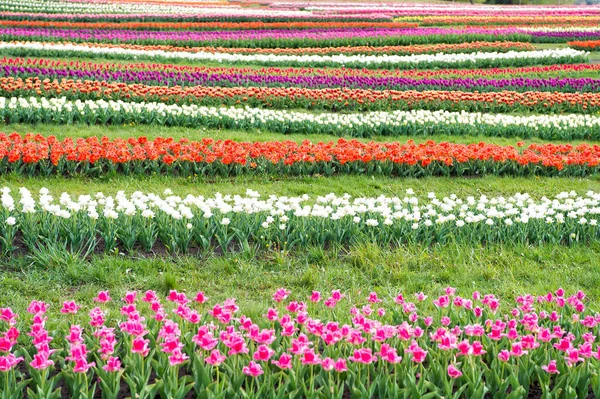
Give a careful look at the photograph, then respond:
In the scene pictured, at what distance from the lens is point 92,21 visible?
1045 inches

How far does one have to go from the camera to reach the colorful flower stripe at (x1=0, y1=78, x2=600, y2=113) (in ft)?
41.0

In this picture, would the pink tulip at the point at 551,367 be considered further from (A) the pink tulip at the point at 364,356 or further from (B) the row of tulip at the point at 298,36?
(B) the row of tulip at the point at 298,36

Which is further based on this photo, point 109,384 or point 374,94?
point 374,94

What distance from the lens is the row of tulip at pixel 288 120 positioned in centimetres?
1078

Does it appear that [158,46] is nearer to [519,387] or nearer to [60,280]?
[60,280]

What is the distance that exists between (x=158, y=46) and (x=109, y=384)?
726 inches

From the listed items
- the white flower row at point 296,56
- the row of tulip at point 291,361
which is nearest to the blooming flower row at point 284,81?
the white flower row at point 296,56

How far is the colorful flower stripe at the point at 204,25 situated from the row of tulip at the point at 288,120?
1373 centimetres

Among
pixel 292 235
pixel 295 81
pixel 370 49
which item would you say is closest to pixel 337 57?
pixel 370 49

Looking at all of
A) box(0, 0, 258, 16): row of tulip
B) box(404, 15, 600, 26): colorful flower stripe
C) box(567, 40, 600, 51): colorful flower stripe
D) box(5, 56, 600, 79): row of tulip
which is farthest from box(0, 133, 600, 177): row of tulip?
box(404, 15, 600, 26): colorful flower stripe

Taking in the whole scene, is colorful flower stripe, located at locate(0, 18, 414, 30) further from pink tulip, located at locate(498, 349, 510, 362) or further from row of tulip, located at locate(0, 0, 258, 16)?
pink tulip, located at locate(498, 349, 510, 362)

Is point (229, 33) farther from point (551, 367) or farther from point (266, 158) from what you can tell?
point (551, 367)

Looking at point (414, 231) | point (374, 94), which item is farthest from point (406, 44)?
point (414, 231)

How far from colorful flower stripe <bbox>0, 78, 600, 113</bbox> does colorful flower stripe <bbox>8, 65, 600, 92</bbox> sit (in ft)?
1.72
